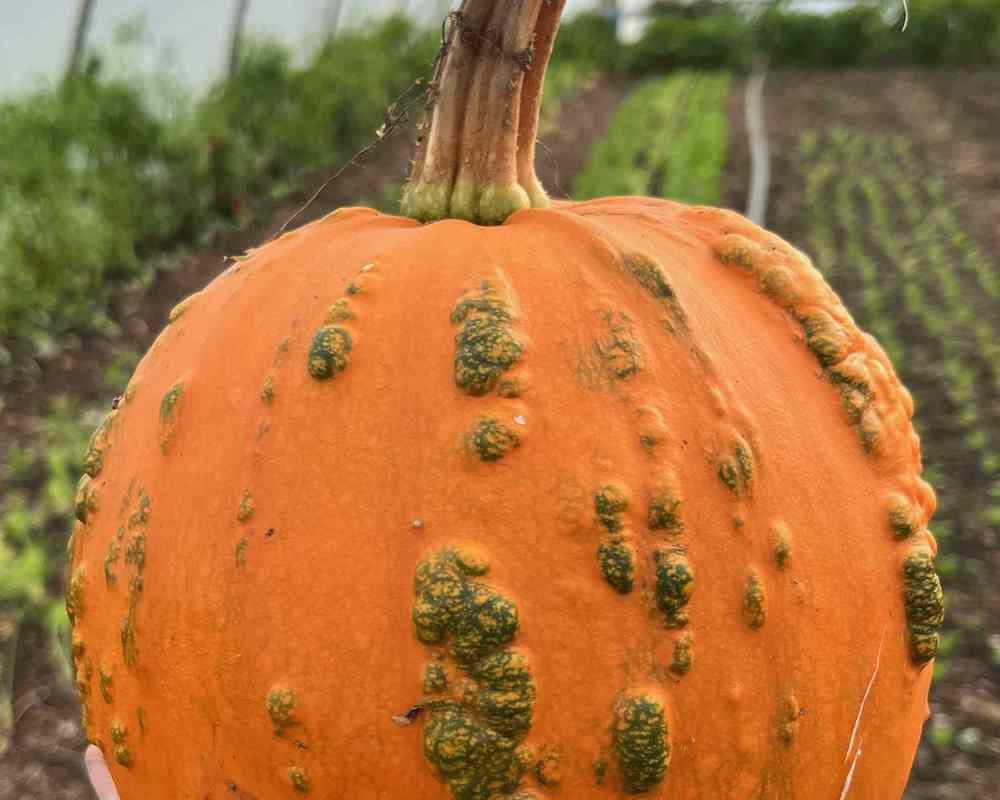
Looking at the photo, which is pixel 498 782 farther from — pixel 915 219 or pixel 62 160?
pixel 915 219

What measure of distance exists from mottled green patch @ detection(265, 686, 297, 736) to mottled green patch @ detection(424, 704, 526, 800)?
17cm

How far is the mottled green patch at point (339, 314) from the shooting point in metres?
1.39

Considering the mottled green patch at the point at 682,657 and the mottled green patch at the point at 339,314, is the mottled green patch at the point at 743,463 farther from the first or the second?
the mottled green patch at the point at 339,314

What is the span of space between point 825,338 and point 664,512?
418 mm

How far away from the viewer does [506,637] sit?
1213mm

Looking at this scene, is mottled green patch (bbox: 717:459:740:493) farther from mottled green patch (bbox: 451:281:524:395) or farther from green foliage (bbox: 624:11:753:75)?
green foliage (bbox: 624:11:753:75)

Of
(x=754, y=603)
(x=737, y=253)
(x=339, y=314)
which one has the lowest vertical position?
(x=754, y=603)

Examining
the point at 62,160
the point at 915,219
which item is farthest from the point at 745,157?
the point at 62,160

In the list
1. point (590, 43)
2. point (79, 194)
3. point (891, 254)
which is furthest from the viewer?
point (590, 43)

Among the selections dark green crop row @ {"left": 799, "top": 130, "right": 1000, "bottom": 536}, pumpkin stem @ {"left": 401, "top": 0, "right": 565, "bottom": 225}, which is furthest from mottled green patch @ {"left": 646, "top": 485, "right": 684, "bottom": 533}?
dark green crop row @ {"left": 799, "top": 130, "right": 1000, "bottom": 536}

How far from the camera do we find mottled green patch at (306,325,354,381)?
1358 mm

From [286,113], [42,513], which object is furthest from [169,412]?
[286,113]

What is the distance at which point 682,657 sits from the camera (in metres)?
1.25

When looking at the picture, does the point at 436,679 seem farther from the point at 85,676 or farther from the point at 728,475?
the point at 85,676
